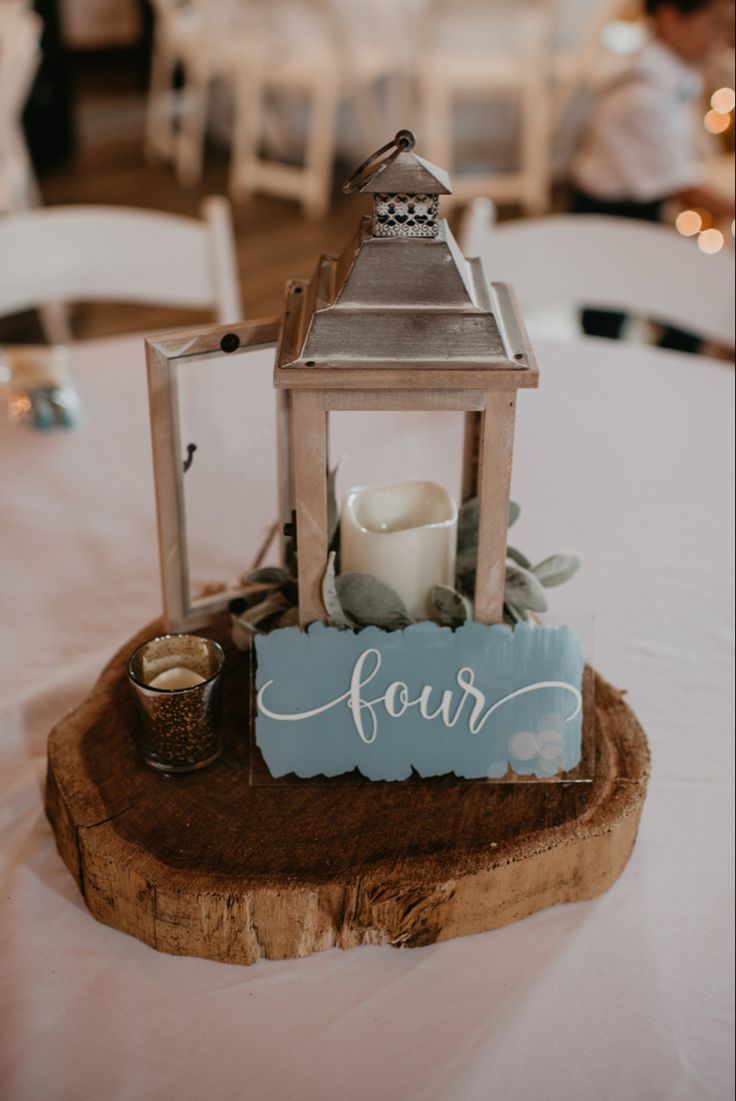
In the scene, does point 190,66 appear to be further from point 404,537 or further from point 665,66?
point 404,537

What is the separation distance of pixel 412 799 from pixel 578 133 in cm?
464

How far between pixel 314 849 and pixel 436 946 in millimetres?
108

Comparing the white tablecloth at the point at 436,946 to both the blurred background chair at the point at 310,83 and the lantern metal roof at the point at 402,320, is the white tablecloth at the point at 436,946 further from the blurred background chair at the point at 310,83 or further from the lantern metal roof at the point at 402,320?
the blurred background chair at the point at 310,83

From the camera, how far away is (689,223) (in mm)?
2973

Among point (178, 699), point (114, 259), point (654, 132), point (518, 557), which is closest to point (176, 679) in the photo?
point (178, 699)

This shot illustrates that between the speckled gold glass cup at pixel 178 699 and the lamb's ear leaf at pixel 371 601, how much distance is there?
0.10 m

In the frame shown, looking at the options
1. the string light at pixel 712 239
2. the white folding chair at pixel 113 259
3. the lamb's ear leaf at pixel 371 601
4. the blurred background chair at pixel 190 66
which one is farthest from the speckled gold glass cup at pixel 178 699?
the blurred background chair at pixel 190 66

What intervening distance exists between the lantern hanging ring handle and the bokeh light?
2475mm

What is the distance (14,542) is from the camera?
1103 mm

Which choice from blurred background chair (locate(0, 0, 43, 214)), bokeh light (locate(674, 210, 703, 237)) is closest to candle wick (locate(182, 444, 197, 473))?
bokeh light (locate(674, 210, 703, 237))

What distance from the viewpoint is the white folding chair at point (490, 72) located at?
4.18 meters

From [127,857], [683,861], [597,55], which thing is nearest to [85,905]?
[127,857]

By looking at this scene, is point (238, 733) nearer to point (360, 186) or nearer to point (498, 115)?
point (360, 186)

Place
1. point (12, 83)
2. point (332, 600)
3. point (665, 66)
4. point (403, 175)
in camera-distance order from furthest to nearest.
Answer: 1. point (12, 83)
2. point (665, 66)
3. point (332, 600)
4. point (403, 175)
